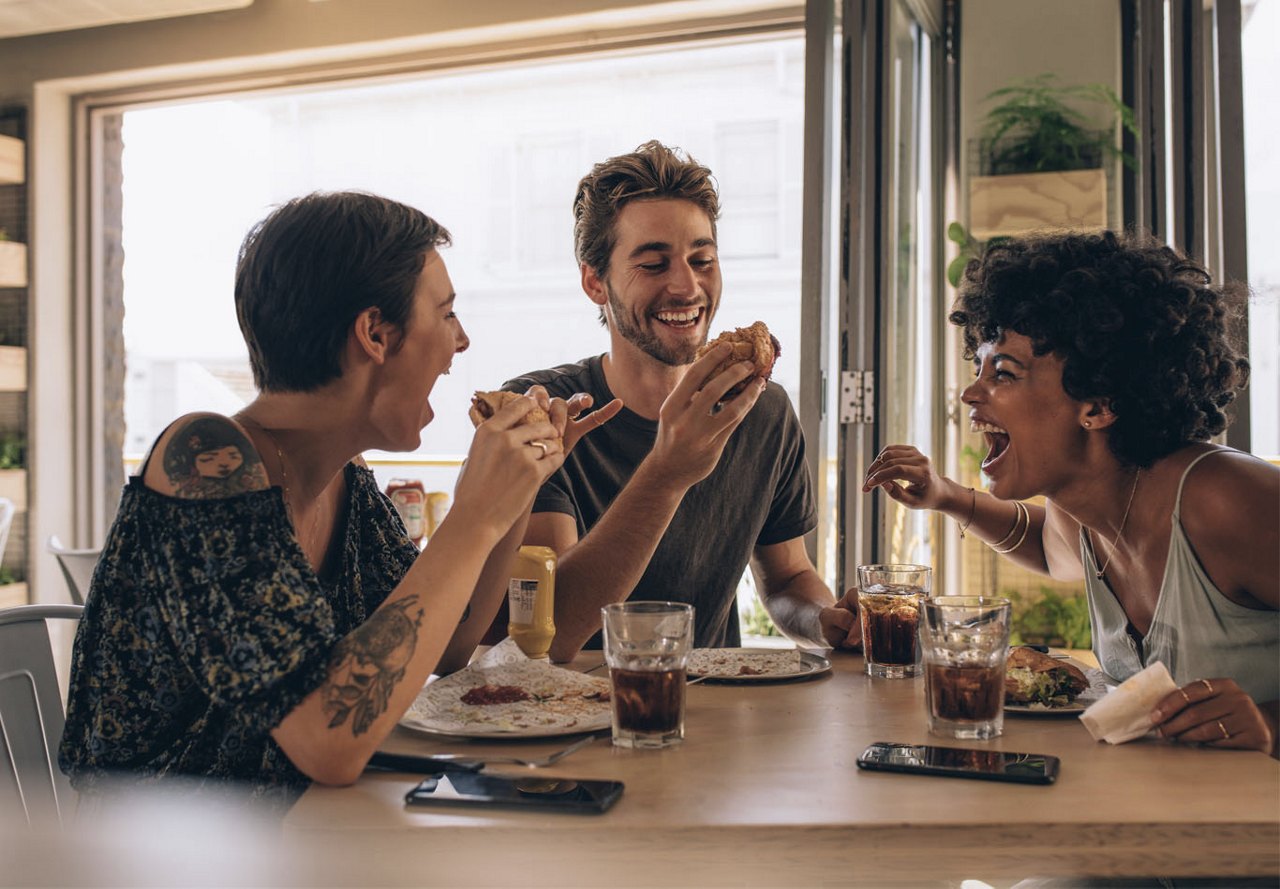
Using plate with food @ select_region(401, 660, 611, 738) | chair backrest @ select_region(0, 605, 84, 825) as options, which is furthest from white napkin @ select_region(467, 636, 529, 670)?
chair backrest @ select_region(0, 605, 84, 825)

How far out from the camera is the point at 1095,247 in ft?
5.57

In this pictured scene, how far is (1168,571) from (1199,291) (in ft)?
1.45

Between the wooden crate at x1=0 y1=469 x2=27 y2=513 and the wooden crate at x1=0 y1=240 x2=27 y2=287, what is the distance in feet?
2.51

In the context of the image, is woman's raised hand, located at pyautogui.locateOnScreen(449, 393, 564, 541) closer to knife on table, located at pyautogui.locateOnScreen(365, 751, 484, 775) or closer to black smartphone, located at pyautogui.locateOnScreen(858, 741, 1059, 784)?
knife on table, located at pyautogui.locateOnScreen(365, 751, 484, 775)

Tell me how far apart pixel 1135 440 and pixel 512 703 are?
0.99m

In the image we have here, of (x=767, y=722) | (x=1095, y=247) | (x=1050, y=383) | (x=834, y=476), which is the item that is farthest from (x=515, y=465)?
(x=834, y=476)

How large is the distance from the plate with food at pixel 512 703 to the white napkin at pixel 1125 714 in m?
0.49

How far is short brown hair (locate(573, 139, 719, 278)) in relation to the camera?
2.12 metres

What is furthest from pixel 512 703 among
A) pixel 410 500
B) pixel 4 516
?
pixel 4 516

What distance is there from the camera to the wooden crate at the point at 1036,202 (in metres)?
3.38

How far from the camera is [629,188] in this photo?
212cm

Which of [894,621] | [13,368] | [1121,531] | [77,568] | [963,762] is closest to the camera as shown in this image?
[963,762]

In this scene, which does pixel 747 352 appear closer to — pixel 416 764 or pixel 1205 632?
pixel 1205 632

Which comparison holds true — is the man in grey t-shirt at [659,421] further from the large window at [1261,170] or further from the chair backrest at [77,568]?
the chair backrest at [77,568]
